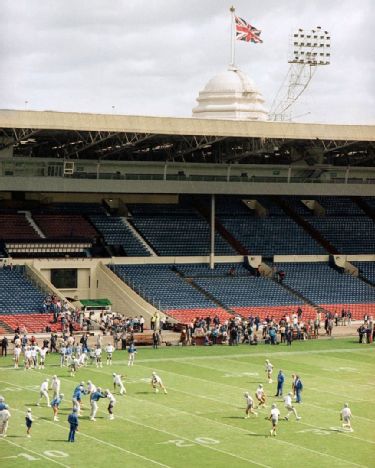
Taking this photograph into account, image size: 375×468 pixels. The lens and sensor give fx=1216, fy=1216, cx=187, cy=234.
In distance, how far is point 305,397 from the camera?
41.1 meters

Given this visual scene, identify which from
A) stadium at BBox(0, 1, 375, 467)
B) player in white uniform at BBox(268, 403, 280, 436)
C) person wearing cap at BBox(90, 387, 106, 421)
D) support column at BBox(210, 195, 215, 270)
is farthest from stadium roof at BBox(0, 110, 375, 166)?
player in white uniform at BBox(268, 403, 280, 436)

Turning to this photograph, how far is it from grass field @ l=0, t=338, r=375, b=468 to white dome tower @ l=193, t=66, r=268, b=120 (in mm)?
41058

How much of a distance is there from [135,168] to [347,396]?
3059 cm

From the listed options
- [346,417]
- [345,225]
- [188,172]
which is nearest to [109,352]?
[346,417]

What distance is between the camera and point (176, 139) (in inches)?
2586

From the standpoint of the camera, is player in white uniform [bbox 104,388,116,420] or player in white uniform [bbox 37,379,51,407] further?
player in white uniform [bbox 37,379,51,407]

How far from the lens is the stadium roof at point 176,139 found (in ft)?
197

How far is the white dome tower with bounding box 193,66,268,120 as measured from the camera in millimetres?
90438

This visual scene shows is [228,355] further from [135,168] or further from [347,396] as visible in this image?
[135,168]

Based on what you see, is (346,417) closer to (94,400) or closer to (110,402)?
(110,402)

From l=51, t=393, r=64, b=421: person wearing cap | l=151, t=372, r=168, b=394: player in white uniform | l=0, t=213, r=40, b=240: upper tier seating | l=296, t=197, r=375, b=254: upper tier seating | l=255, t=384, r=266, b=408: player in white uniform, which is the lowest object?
l=51, t=393, r=64, b=421: person wearing cap

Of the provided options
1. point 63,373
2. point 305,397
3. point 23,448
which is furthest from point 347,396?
point 23,448

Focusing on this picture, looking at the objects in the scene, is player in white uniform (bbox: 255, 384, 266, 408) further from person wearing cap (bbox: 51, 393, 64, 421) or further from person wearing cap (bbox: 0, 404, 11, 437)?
person wearing cap (bbox: 0, 404, 11, 437)

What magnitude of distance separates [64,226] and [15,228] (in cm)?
297
